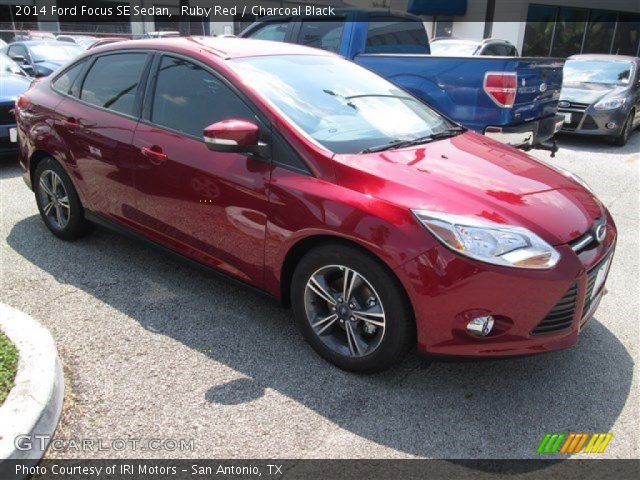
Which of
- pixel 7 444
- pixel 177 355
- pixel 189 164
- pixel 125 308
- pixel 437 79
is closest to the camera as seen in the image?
pixel 7 444

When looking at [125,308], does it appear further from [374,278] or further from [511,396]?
[511,396]

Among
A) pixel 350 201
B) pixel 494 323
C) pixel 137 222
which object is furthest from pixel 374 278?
pixel 137 222

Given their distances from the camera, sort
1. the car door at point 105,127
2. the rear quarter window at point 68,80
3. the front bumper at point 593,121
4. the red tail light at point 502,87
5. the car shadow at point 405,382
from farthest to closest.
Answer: the front bumper at point 593,121
the red tail light at point 502,87
the rear quarter window at point 68,80
the car door at point 105,127
the car shadow at point 405,382

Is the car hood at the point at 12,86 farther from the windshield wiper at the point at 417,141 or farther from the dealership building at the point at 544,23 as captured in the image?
the dealership building at the point at 544,23

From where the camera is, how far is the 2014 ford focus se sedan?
2471mm

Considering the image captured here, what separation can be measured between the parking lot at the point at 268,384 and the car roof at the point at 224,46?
5.22 feet

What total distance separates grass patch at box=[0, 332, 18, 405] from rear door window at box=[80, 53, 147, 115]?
5.63 ft

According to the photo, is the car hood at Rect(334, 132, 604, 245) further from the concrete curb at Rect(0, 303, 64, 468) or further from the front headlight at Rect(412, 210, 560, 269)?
the concrete curb at Rect(0, 303, 64, 468)

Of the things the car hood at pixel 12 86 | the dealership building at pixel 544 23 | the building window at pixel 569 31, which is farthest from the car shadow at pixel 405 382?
the building window at pixel 569 31

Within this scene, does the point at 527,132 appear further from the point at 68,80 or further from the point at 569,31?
the point at 569,31

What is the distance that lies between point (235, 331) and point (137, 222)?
111 centimetres

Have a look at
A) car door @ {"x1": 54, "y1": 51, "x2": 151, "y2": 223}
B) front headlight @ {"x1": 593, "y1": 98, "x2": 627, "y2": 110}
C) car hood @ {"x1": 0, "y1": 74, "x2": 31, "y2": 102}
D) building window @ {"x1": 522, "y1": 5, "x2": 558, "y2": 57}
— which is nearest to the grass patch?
car door @ {"x1": 54, "y1": 51, "x2": 151, "y2": 223}

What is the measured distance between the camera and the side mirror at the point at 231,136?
281 centimetres

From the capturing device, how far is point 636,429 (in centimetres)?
Result: 257
